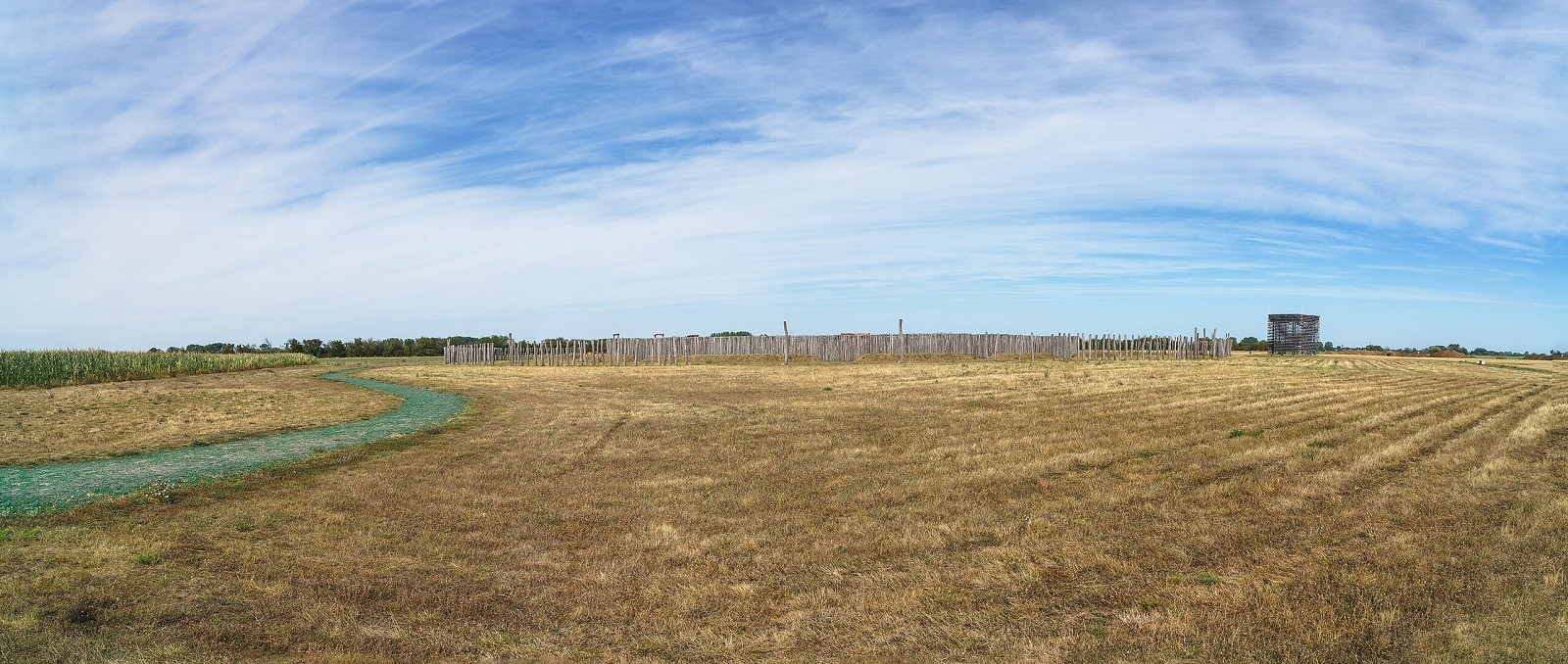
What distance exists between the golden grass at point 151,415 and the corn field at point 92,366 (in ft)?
19.3

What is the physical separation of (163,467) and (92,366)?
29.7 m

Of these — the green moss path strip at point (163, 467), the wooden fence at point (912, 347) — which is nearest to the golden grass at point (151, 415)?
the green moss path strip at point (163, 467)

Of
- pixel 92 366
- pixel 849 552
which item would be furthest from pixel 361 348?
pixel 849 552

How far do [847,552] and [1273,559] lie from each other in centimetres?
358

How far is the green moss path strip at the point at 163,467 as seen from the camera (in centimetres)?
1017

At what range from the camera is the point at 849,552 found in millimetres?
7629

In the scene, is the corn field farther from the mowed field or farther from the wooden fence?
the mowed field

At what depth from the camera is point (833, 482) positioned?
10.9 metres

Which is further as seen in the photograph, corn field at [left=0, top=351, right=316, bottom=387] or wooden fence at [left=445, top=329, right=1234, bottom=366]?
wooden fence at [left=445, top=329, right=1234, bottom=366]

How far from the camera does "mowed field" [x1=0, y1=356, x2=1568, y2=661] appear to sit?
566 centimetres

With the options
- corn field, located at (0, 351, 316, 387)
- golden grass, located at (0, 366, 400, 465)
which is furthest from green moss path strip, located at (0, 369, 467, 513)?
corn field, located at (0, 351, 316, 387)

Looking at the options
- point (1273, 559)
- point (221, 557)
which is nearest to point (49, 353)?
point (221, 557)

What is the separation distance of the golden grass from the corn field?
587 centimetres

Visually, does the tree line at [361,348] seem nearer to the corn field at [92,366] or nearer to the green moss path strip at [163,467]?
the corn field at [92,366]
